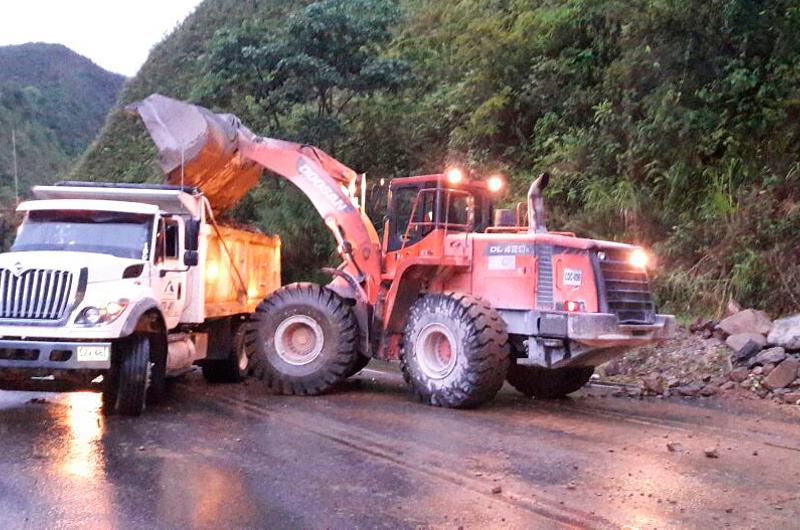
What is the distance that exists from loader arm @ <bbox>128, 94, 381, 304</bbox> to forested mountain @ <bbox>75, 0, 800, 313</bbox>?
19.9 ft

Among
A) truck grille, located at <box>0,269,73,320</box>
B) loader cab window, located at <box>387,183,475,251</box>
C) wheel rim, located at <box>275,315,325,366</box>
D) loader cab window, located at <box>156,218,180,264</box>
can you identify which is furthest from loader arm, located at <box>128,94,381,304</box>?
truck grille, located at <box>0,269,73,320</box>

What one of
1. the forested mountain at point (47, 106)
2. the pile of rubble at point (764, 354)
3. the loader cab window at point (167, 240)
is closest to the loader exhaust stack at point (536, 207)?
the pile of rubble at point (764, 354)

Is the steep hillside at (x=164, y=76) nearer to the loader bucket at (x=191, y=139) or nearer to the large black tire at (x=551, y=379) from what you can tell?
the loader bucket at (x=191, y=139)

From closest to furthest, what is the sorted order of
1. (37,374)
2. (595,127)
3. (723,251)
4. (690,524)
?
(690,524)
(37,374)
(723,251)
(595,127)

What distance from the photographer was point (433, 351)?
10.5 m

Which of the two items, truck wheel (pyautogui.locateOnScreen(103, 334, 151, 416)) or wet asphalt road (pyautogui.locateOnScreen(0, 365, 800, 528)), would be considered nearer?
wet asphalt road (pyautogui.locateOnScreen(0, 365, 800, 528))

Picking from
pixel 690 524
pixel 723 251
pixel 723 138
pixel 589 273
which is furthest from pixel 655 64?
pixel 690 524

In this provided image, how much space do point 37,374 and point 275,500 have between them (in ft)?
12.4

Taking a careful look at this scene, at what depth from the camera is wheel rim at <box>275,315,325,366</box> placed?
11.2 meters

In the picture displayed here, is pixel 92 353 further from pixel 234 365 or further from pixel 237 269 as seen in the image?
pixel 237 269

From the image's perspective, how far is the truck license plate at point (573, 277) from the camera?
10.00 meters

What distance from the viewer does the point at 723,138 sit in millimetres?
15711

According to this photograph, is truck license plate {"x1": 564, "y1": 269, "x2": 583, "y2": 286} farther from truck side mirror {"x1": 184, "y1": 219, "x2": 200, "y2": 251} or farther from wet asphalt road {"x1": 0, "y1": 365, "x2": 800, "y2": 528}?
truck side mirror {"x1": 184, "y1": 219, "x2": 200, "y2": 251}

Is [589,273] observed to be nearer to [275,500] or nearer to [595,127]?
[275,500]
